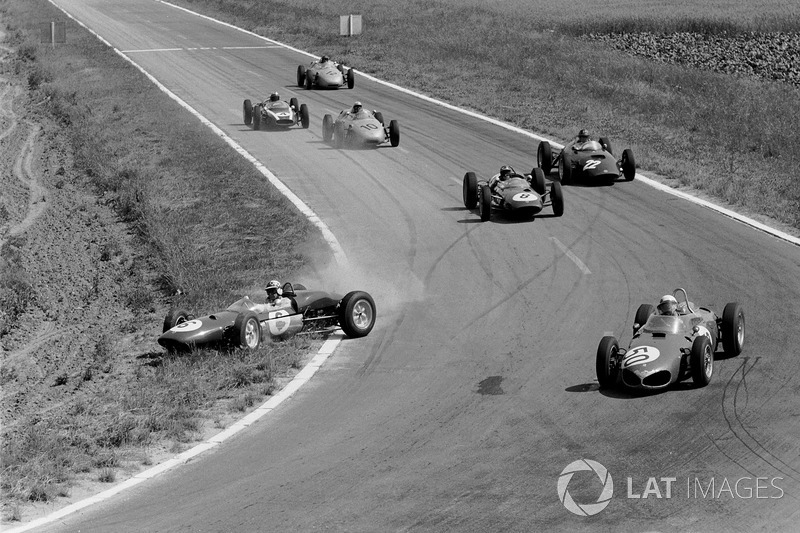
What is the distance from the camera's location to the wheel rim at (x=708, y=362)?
1548cm

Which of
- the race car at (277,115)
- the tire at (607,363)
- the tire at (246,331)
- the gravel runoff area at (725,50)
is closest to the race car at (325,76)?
the race car at (277,115)

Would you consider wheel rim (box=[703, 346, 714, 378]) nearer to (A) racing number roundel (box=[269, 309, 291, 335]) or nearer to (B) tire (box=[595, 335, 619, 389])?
(B) tire (box=[595, 335, 619, 389])

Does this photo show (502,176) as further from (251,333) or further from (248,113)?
(248,113)

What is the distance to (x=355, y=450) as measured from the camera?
13.8 meters

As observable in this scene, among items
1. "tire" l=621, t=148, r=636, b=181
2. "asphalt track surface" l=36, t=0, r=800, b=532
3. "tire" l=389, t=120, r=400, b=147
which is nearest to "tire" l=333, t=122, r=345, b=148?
"tire" l=389, t=120, r=400, b=147

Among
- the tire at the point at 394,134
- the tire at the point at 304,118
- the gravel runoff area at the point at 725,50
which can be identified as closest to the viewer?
the tire at the point at 394,134

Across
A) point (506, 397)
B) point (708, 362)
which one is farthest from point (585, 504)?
point (708, 362)

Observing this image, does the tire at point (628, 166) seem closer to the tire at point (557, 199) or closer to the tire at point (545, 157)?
the tire at point (545, 157)

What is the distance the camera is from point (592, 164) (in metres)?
29.9

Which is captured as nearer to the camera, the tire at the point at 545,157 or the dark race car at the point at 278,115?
the tire at the point at 545,157

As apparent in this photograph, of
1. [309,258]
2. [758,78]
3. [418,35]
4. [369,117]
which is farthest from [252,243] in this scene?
[418,35]

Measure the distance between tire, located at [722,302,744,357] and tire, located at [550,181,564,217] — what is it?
973cm

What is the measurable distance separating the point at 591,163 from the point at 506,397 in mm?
15381

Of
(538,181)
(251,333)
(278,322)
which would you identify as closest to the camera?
(251,333)
